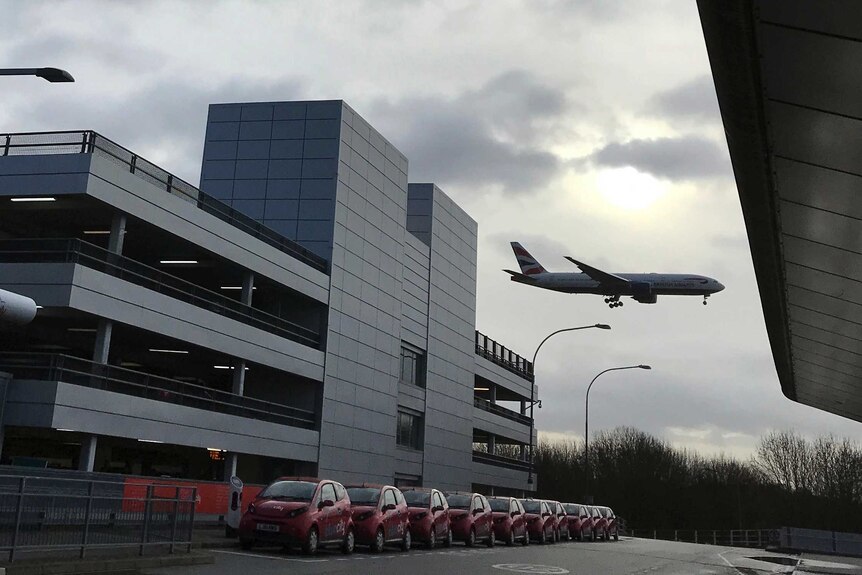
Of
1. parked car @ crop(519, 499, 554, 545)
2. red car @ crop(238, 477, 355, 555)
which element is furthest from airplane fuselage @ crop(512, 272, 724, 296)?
red car @ crop(238, 477, 355, 555)

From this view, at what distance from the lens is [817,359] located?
64.2 feet

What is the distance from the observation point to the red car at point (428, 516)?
25938 millimetres

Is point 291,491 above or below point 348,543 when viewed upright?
above

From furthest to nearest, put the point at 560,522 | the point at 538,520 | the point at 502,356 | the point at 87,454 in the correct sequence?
the point at 502,356
the point at 560,522
the point at 538,520
the point at 87,454

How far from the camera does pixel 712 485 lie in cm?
9669

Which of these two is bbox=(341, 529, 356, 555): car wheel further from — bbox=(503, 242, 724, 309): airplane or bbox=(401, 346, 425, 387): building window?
bbox=(503, 242, 724, 309): airplane

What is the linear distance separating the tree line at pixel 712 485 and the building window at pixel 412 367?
27.0 metres

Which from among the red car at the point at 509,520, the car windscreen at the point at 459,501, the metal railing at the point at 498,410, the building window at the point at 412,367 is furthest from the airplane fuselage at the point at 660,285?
the car windscreen at the point at 459,501

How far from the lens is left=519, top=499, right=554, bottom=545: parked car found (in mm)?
35156

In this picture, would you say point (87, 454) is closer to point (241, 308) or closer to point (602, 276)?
point (241, 308)

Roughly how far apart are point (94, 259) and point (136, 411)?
5266 millimetres

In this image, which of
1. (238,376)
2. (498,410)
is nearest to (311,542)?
(238,376)

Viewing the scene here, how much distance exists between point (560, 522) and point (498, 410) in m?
34.6

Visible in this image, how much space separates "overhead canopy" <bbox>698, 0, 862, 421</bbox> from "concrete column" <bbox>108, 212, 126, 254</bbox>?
72.0ft
